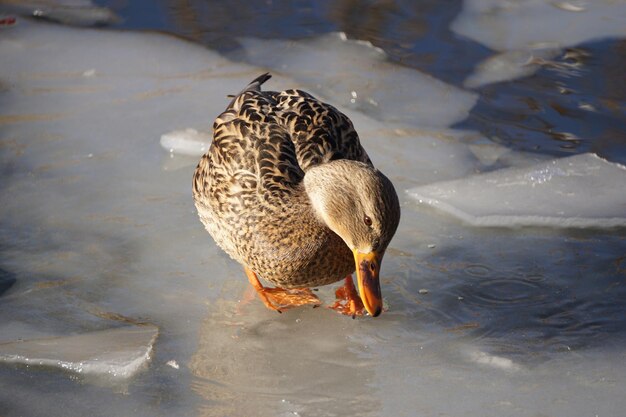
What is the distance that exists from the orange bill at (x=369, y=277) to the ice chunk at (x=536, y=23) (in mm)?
3425

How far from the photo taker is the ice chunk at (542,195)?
453 centimetres

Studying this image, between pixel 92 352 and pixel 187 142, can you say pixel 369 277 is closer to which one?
pixel 92 352

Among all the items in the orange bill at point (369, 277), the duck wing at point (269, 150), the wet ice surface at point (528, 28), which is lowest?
the wet ice surface at point (528, 28)

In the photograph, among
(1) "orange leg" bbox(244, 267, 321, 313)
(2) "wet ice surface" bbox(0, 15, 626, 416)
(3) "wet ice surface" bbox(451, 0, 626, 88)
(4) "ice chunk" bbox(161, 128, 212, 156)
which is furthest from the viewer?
(3) "wet ice surface" bbox(451, 0, 626, 88)

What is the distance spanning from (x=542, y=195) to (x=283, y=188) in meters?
1.57

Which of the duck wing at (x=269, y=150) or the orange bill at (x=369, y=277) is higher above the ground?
the duck wing at (x=269, y=150)

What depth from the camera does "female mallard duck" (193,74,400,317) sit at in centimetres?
340

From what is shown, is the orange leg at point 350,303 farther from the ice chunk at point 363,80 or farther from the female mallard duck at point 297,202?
the ice chunk at point 363,80

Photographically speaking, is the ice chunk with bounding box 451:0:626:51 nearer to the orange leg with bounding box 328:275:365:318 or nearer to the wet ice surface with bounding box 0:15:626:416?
the wet ice surface with bounding box 0:15:626:416

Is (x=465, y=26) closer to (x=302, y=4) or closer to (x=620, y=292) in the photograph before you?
(x=302, y=4)

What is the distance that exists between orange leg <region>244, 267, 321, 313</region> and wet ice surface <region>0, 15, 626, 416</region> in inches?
2.1

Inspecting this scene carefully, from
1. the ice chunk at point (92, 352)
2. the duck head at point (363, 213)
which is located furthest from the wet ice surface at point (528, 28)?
the ice chunk at point (92, 352)

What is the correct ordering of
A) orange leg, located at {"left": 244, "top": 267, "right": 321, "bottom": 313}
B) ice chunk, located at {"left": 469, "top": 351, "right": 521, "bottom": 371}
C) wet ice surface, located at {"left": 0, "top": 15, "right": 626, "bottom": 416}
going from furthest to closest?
orange leg, located at {"left": 244, "top": 267, "right": 321, "bottom": 313}
ice chunk, located at {"left": 469, "top": 351, "right": 521, "bottom": 371}
wet ice surface, located at {"left": 0, "top": 15, "right": 626, "bottom": 416}

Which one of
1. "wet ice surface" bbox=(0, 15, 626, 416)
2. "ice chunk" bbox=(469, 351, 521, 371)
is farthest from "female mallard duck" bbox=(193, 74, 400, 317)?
"ice chunk" bbox=(469, 351, 521, 371)
